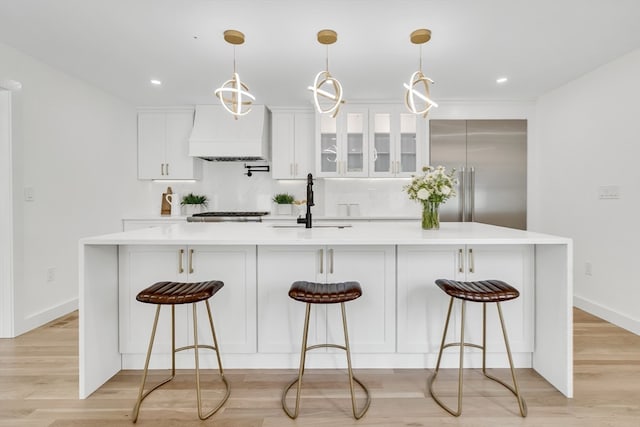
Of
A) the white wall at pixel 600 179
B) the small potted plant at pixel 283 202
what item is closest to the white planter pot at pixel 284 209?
the small potted plant at pixel 283 202

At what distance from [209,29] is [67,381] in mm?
2573

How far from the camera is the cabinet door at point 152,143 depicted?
459 centimetres

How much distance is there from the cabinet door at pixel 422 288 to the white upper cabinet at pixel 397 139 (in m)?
2.27

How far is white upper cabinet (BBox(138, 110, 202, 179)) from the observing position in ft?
15.1

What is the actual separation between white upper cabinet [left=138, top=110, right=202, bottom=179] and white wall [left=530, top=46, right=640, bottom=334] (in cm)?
452

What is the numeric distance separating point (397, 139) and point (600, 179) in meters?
2.10

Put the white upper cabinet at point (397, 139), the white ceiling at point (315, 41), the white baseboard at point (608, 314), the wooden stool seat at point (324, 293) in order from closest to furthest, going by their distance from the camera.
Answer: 1. the wooden stool seat at point (324, 293)
2. the white ceiling at point (315, 41)
3. the white baseboard at point (608, 314)
4. the white upper cabinet at point (397, 139)

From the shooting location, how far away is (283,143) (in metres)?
4.55

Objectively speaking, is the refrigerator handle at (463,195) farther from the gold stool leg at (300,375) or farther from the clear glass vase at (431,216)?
the gold stool leg at (300,375)

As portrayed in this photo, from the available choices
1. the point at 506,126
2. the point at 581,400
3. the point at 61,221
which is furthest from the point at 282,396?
the point at 506,126

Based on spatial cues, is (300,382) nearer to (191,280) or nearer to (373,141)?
(191,280)

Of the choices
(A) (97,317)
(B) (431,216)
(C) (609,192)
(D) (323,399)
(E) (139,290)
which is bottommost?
(D) (323,399)

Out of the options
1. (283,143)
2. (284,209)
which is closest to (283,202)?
(284,209)

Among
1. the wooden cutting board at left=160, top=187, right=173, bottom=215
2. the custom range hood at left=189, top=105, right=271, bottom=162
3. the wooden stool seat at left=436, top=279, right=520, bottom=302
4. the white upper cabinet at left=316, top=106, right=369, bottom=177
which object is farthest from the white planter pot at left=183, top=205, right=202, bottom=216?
the wooden stool seat at left=436, top=279, right=520, bottom=302
